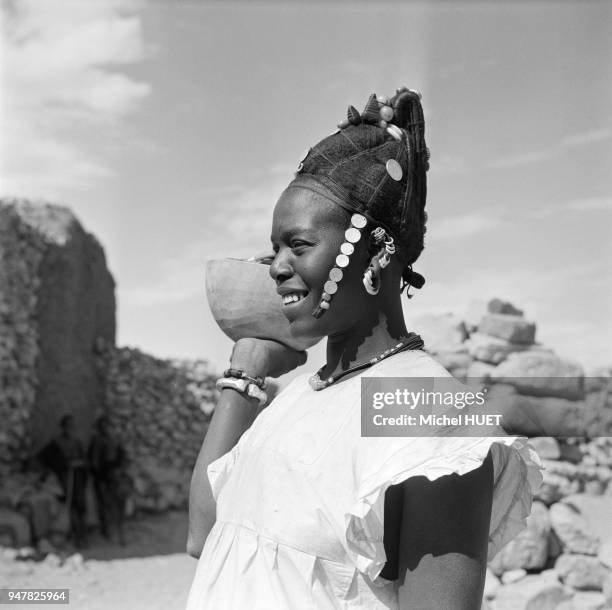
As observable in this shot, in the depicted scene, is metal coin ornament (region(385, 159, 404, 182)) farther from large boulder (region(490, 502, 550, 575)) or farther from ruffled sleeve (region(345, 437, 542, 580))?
large boulder (region(490, 502, 550, 575))

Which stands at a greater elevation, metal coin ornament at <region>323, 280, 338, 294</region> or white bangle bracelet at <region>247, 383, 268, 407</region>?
metal coin ornament at <region>323, 280, 338, 294</region>

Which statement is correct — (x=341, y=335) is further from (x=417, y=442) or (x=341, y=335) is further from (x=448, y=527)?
(x=448, y=527)

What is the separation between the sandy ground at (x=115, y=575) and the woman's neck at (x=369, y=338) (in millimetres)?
6417

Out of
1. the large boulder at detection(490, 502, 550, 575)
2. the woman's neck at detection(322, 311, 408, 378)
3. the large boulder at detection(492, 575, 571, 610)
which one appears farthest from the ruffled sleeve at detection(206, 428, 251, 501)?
the large boulder at detection(490, 502, 550, 575)

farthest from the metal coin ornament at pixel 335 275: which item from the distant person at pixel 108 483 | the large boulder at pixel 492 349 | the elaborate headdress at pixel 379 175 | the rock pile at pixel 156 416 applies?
the rock pile at pixel 156 416

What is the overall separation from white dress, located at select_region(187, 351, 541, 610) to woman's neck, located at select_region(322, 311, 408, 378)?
43 mm

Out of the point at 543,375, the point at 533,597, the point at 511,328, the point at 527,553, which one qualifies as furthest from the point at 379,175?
the point at 511,328

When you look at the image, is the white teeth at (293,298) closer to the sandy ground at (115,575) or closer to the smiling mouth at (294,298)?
the smiling mouth at (294,298)

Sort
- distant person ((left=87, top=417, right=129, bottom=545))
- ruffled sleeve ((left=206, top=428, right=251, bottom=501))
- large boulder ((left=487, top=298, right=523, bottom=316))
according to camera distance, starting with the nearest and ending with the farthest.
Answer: ruffled sleeve ((left=206, top=428, right=251, bottom=501))
large boulder ((left=487, top=298, right=523, bottom=316))
distant person ((left=87, top=417, right=129, bottom=545))

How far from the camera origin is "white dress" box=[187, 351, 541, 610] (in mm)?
1246

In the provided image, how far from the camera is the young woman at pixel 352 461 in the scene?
4.06 ft

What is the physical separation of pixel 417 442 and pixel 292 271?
0.40 meters

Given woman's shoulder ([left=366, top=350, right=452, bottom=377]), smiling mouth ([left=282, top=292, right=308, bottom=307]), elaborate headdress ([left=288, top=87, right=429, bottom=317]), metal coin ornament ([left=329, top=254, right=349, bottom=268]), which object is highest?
elaborate headdress ([left=288, top=87, right=429, bottom=317])

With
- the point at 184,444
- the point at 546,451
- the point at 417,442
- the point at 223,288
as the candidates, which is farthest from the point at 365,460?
the point at 184,444
